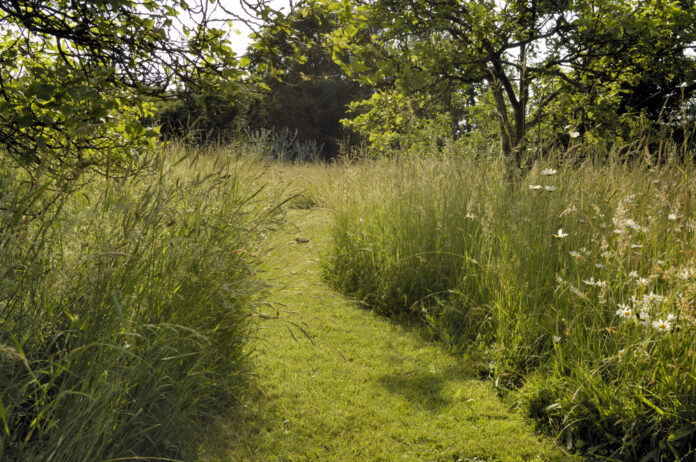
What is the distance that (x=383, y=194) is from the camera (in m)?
5.97

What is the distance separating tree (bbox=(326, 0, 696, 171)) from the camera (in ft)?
18.2

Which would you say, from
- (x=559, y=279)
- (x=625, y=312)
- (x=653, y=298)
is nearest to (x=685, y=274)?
(x=653, y=298)

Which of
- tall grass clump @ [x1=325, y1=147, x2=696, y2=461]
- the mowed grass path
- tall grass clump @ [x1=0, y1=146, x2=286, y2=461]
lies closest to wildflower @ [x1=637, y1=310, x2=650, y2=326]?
tall grass clump @ [x1=325, y1=147, x2=696, y2=461]

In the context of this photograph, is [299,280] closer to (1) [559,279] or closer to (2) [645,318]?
(1) [559,279]

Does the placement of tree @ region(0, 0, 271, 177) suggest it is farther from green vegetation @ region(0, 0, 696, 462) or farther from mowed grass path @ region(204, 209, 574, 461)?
mowed grass path @ region(204, 209, 574, 461)

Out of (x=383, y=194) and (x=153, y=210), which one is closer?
(x=153, y=210)

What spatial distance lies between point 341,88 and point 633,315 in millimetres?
29809

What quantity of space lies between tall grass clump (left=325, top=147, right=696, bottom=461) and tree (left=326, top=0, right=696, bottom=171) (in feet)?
3.76

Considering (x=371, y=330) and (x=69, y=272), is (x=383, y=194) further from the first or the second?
(x=69, y=272)

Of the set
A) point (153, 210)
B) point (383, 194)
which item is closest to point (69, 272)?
point (153, 210)

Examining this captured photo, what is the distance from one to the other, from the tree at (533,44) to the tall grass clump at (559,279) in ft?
Answer: 3.76

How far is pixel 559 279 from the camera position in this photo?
2.84 m

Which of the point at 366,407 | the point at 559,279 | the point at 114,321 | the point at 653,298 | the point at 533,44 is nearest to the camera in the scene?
the point at 114,321

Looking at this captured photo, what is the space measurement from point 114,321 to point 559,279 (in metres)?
2.44
